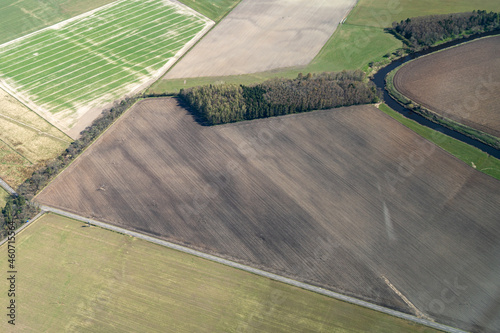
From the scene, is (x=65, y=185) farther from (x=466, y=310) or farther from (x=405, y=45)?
(x=405, y=45)

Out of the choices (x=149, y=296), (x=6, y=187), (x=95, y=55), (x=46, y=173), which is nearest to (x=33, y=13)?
(x=95, y=55)

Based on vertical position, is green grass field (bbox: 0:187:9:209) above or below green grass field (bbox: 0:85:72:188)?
below

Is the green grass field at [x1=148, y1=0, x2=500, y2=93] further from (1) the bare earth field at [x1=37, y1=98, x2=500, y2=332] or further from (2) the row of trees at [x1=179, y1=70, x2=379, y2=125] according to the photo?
(1) the bare earth field at [x1=37, y1=98, x2=500, y2=332]

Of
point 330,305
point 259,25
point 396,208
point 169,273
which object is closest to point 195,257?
point 169,273

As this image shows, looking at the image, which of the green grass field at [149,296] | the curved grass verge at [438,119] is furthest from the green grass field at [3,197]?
the curved grass verge at [438,119]

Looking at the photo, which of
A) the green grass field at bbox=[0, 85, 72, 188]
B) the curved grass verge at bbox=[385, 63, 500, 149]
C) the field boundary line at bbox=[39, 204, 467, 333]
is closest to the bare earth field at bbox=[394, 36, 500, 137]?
the curved grass verge at bbox=[385, 63, 500, 149]

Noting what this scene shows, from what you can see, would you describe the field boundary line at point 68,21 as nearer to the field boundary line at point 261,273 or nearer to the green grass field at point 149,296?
the field boundary line at point 261,273
